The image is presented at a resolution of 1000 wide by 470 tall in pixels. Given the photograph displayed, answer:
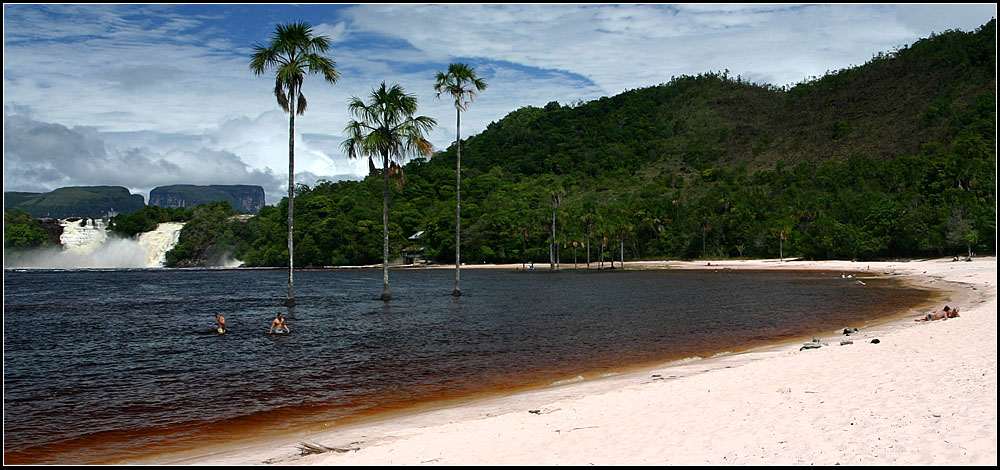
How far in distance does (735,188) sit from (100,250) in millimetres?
162382

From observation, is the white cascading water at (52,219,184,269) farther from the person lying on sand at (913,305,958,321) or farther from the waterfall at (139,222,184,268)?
the person lying on sand at (913,305,958,321)

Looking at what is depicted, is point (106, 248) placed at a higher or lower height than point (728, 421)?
higher

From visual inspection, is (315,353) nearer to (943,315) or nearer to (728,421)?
(728,421)

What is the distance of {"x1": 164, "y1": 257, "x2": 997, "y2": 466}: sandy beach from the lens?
7.88 meters

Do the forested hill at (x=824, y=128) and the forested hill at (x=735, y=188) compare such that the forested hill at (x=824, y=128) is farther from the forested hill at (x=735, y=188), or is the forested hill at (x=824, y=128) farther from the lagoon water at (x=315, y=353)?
the lagoon water at (x=315, y=353)

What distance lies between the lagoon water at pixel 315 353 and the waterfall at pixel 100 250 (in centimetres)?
13186

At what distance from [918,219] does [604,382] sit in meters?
78.9

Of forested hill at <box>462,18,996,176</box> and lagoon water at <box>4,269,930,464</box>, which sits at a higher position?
forested hill at <box>462,18,996,176</box>

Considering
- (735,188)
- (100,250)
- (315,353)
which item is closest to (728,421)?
(315,353)

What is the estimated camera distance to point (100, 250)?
170 meters

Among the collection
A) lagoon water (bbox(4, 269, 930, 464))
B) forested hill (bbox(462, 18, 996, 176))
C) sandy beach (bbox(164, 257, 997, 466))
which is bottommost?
lagoon water (bbox(4, 269, 930, 464))

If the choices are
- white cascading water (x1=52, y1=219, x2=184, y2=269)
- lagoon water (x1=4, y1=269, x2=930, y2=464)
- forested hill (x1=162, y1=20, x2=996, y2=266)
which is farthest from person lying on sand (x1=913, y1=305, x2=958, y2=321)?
white cascading water (x1=52, y1=219, x2=184, y2=269)

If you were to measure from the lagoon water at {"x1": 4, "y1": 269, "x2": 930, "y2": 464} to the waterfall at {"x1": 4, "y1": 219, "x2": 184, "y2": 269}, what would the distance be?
13186 cm

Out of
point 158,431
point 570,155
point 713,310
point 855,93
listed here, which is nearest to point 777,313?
point 713,310
